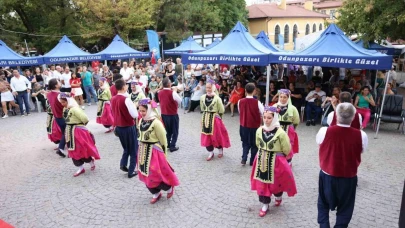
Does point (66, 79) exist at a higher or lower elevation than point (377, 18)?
lower

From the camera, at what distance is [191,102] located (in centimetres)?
1220

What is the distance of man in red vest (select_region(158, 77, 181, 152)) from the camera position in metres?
7.22

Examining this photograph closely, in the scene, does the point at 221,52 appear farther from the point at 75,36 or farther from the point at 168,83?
the point at 75,36

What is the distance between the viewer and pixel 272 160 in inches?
178

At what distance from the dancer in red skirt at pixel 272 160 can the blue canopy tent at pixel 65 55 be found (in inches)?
486

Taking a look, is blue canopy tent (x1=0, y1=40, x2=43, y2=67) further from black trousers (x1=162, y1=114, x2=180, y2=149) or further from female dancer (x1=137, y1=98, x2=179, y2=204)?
female dancer (x1=137, y1=98, x2=179, y2=204)

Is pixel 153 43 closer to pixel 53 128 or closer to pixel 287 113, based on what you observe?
pixel 53 128

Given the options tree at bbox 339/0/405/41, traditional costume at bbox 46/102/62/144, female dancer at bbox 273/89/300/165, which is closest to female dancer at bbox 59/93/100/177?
traditional costume at bbox 46/102/62/144

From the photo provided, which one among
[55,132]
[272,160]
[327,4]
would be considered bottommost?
[55,132]

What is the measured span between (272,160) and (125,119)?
113 inches

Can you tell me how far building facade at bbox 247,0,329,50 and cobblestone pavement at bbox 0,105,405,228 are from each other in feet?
130

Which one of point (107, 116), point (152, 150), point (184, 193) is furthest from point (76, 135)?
point (107, 116)

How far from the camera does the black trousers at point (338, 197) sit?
374 cm

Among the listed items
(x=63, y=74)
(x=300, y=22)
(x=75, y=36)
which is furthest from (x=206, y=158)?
(x=300, y=22)
